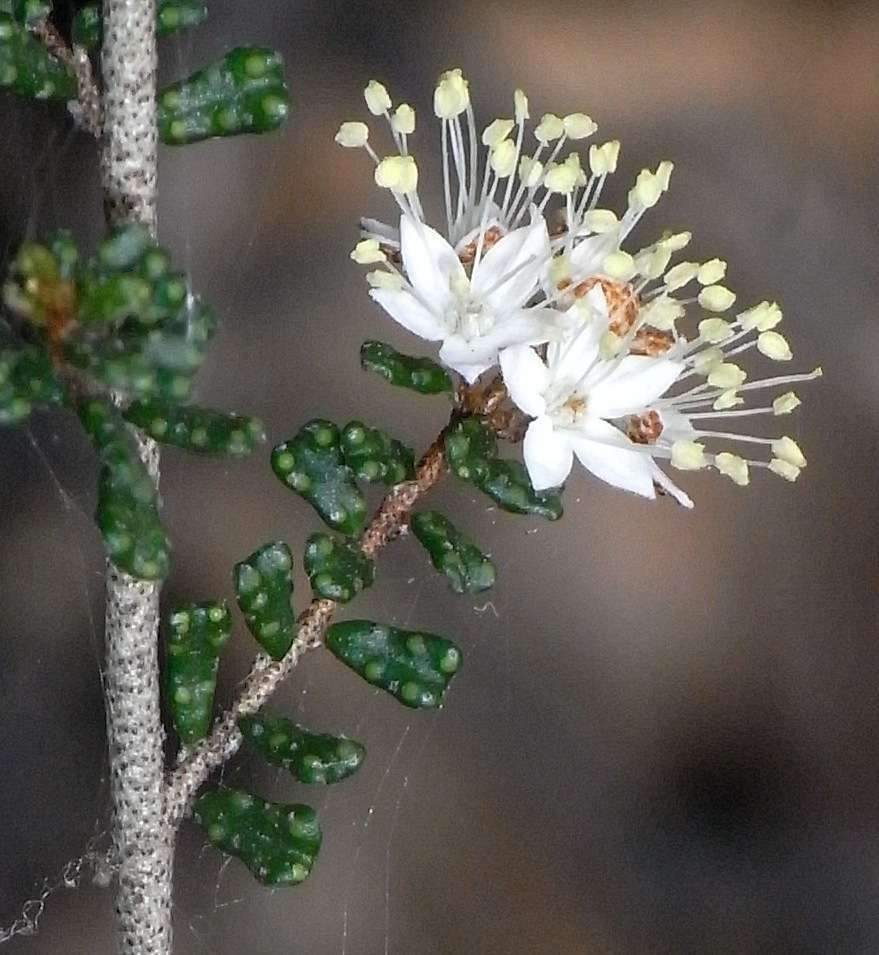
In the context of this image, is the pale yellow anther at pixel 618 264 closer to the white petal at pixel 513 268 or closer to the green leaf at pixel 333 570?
the white petal at pixel 513 268

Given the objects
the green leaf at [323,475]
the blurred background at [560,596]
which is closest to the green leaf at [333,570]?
the green leaf at [323,475]

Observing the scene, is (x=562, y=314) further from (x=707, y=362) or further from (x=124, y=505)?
(x=124, y=505)

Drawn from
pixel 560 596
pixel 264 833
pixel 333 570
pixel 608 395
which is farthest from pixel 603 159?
pixel 560 596

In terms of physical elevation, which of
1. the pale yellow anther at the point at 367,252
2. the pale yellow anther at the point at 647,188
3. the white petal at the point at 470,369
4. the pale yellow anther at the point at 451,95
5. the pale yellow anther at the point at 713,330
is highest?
the pale yellow anther at the point at 451,95

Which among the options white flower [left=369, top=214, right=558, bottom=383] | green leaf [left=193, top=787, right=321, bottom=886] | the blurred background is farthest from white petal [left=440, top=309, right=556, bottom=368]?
the blurred background

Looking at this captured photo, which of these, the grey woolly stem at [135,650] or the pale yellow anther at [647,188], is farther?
the pale yellow anther at [647,188]

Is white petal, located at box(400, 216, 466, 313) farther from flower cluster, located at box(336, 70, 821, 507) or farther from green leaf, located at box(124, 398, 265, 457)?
green leaf, located at box(124, 398, 265, 457)
